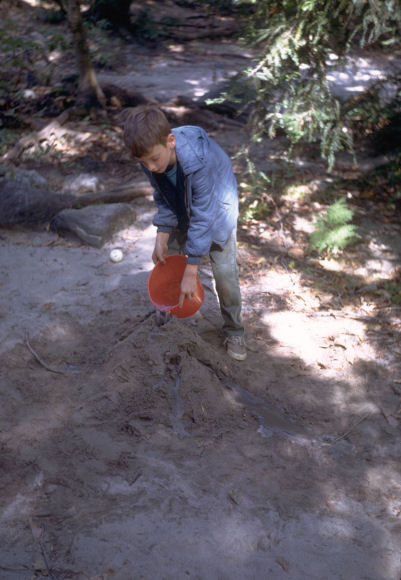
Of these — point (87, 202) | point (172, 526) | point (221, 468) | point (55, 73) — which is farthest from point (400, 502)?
point (55, 73)

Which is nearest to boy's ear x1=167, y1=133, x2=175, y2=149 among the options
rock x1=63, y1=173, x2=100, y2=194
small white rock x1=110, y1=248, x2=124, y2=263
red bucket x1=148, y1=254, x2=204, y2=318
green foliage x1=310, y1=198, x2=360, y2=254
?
red bucket x1=148, y1=254, x2=204, y2=318

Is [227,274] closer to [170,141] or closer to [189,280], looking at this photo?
[189,280]

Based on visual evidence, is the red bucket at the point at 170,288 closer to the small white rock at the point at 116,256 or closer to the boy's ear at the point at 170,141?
the boy's ear at the point at 170,141

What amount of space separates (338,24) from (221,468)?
4.38 metres

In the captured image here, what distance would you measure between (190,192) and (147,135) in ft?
1.47

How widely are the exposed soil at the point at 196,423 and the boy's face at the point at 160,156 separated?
4.19 ft

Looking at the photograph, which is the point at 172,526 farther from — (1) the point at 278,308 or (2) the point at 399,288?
(2) the point at 399,288

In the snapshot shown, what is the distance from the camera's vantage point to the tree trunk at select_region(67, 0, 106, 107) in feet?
23.1

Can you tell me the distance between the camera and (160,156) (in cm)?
249

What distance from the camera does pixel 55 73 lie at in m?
9.77

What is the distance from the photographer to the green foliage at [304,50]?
4.46m

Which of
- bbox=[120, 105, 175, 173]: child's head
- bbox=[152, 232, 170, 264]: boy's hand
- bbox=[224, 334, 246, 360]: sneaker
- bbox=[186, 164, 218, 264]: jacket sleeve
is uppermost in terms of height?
bbox=[120, 105, 175, 173]: child's head

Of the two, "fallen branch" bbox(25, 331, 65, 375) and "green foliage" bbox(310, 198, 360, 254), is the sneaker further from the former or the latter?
"green foliage" bbox(310, 198, 360, 254)

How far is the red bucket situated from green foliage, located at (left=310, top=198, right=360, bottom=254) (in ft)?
6.96
